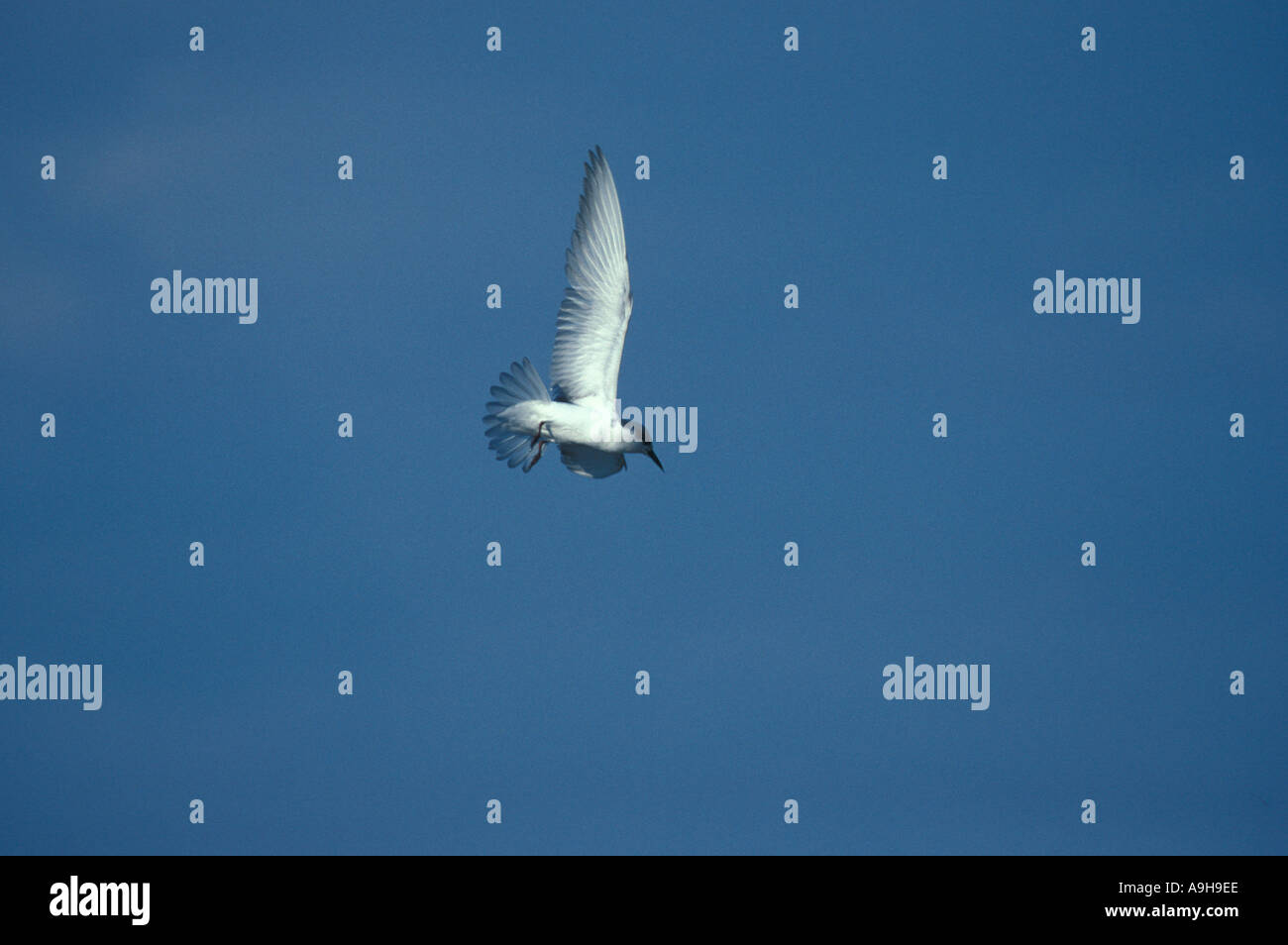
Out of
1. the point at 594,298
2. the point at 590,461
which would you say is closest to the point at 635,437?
the point at 590,461

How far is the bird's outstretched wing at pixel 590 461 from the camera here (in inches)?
936

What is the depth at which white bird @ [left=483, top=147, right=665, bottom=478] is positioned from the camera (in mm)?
23375

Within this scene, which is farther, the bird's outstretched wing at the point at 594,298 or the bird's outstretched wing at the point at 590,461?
the bird's outstretched wing at the point at 590,461

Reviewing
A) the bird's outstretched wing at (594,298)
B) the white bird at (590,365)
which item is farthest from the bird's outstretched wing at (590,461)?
the bird's outstretched wing at (594,298)

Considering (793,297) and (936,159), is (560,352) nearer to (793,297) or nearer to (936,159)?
(793,297)

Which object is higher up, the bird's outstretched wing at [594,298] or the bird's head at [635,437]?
the bird's outstretched wing at [594,298]

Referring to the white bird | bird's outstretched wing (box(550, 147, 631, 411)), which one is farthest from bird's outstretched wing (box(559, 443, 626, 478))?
bird's outstretched wing (box(550, 147, 631, 411))

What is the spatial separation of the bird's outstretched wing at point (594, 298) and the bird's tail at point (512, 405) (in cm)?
37

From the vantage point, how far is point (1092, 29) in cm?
3033

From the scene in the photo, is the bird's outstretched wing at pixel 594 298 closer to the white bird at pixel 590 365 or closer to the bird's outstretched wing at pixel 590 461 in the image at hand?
the white bird at pixel 590 365

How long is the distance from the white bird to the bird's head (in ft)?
0.04

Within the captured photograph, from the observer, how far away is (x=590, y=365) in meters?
23.8

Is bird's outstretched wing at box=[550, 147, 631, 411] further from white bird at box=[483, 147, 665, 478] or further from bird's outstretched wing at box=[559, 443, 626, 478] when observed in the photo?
bird's outstretched wing at box=[559, 443, 626, 478]

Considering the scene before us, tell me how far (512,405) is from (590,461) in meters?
1.20
